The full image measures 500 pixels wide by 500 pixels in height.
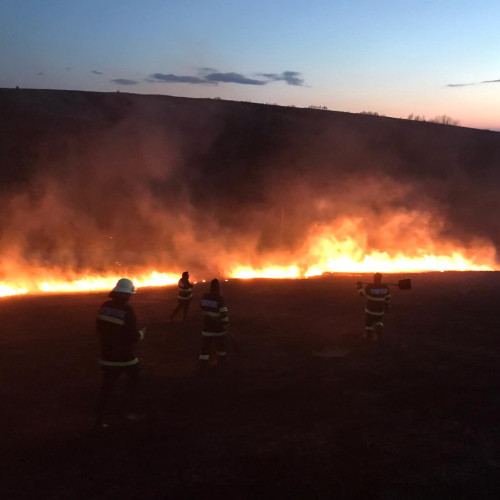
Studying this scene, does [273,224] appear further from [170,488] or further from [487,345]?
[170,488]

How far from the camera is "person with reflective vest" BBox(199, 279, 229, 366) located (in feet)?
33.0

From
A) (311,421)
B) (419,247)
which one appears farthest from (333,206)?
(311,421)

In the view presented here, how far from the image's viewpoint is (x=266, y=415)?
26.8 feet

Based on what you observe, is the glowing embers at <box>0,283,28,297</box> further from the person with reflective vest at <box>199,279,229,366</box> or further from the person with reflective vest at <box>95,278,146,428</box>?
the person with reflective vest at <box>95,278,146,428</box>

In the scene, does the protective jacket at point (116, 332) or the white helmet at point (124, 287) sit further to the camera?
the white helmet at point (124, 287)

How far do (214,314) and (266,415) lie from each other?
8.20 ft

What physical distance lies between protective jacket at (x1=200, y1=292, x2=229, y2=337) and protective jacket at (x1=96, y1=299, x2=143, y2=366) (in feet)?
9.27

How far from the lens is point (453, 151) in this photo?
→ 5922 cm

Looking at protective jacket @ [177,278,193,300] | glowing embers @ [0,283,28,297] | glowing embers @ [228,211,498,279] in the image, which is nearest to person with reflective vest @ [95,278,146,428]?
protective jacket @ [177,278,193,300]

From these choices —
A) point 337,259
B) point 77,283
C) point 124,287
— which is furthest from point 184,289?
point 337,259

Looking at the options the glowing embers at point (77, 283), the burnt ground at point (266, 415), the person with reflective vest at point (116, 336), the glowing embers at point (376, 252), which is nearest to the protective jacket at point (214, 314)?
the burnt ground at point (266, 415)

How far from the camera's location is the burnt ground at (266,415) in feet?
20.3

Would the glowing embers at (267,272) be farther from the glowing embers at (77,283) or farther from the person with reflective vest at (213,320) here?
the person with reflective vest at (213,320)

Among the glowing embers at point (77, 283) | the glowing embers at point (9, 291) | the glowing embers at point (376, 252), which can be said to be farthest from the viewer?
the glowing embers at point (376, 252)
